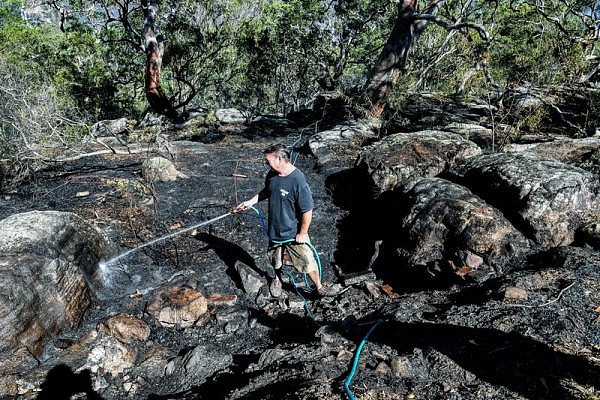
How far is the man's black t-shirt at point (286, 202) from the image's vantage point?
13.0 feet

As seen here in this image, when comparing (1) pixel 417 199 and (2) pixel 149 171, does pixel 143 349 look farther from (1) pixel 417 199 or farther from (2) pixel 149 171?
(2) pixel 149 171

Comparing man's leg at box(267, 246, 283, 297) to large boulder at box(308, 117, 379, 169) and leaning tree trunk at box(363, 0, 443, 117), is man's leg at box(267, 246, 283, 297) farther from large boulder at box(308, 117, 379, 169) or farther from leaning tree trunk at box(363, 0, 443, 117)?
leaning tree trunk at box(363, 0, 443, 117)

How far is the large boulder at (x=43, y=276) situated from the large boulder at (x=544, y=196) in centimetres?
476

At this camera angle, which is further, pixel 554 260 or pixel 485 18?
pixel 485 18

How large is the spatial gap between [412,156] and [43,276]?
5.40 metres

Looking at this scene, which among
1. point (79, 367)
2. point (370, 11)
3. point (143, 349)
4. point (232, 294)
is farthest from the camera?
point (370, 11)

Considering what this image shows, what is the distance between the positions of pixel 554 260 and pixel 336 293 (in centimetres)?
219

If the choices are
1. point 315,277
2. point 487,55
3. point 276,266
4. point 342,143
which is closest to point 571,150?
point 487,55

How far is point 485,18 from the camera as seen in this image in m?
16.9

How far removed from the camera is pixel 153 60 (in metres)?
12.3

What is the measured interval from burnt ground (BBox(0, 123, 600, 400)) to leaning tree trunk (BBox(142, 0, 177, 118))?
5.94 meters

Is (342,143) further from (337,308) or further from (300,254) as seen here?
(337,308)

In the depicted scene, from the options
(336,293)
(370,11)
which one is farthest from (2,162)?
(370,11)

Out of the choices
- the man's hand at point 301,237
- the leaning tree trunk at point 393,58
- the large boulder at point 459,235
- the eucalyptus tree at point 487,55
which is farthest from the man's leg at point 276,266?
the leaning tree trunk at point 393,58
